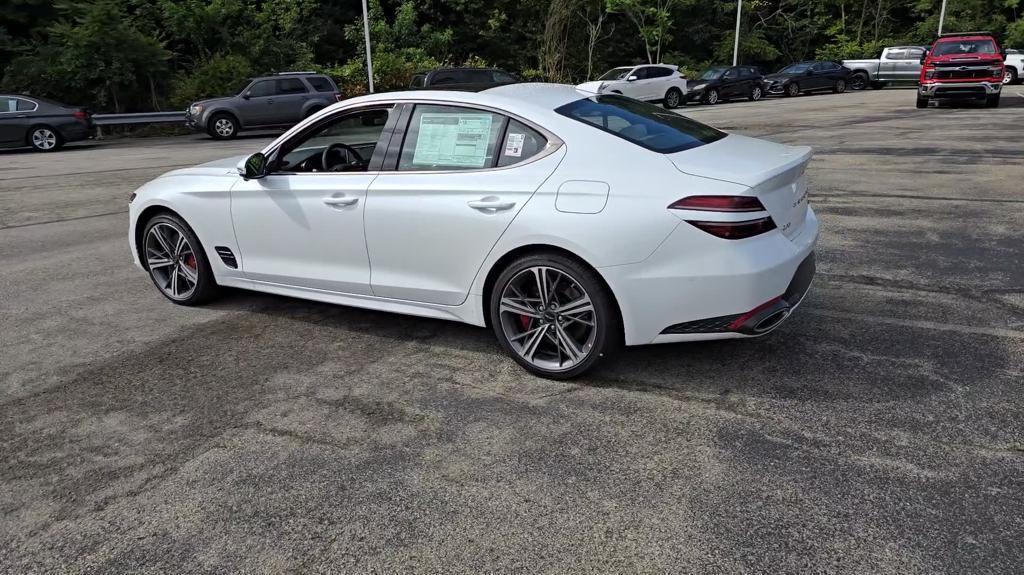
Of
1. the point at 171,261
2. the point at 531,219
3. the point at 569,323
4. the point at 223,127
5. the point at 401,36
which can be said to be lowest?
the point at 569,323

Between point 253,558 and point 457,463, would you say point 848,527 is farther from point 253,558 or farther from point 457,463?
point 253,558

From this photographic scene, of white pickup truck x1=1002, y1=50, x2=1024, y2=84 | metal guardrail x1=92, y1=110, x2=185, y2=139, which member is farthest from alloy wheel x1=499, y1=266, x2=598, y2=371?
white pickup truck x1=1002, y1=50, x2=1024, y2=84

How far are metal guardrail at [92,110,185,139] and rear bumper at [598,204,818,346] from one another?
71.9ft

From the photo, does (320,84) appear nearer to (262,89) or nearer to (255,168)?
(262,89)

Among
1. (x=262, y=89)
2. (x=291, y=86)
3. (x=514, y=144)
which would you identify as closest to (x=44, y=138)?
(x=262, y=89)

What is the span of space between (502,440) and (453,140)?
183 cm

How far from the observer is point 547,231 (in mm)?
3930

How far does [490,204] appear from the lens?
4121 mm

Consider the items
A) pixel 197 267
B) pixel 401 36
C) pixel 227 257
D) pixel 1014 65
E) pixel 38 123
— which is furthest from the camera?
pixel 401 36

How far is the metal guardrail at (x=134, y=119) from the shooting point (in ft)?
72.6

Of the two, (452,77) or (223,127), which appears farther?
(452,77)

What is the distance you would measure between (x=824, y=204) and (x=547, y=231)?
19.0 ft

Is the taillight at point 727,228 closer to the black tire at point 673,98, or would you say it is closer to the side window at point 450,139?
the side window at point 450,139

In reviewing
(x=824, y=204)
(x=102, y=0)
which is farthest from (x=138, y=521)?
(x=102, y=0)
